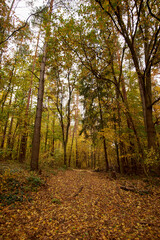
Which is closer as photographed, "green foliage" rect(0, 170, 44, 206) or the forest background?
"green foliage" rect(0, 170, 44, 206)

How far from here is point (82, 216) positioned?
3.60 meters

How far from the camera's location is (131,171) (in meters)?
9.44

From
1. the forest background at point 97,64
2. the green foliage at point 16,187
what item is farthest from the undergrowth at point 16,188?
the forest background at point 97,64

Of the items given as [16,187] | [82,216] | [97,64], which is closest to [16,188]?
[16,187]

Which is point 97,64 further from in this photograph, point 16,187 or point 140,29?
point 16,187

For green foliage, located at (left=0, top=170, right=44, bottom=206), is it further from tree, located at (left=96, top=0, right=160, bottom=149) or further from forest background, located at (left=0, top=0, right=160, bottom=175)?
tree, located at (left=96, top=0, right=160, bottom=149)

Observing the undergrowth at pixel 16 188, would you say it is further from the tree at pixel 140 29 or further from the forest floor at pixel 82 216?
the tree at pixel 140 29

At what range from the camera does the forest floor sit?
2785 mm

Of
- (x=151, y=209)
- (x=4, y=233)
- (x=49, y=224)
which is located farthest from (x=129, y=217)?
(x=4, y=233)

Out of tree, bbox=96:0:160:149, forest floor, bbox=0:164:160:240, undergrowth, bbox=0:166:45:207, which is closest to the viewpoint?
forest floor, bbox=0:164:160:240

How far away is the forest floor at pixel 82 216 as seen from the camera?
110 inches

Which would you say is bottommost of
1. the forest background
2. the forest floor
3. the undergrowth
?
the forest floor

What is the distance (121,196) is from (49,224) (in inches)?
129

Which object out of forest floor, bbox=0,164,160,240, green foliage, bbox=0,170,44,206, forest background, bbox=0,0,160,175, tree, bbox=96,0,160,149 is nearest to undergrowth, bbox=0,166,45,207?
green foliage, bbox=0,170,44,206
